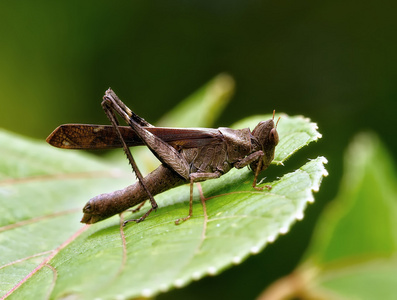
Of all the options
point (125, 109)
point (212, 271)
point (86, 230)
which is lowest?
point (212, 271)

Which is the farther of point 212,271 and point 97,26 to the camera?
point 97,26

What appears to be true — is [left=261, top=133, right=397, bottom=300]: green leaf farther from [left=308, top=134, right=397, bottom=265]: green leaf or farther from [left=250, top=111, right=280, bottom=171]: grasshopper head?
[left=250, top=111, right=280, bottom=171]: grasshopper head

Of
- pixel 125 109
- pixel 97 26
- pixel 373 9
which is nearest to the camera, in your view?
pixel 125 109

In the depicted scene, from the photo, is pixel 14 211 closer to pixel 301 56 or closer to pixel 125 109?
pixel 125 109

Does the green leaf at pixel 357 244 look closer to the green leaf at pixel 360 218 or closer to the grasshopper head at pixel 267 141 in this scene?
the green leaf at pixel 360 218

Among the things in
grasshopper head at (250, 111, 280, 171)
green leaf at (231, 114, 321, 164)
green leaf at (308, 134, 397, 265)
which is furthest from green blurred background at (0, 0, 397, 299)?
grasshopper head at (250, 111, 280, 171)

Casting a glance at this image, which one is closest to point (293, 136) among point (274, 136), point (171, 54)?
point (274, 136)

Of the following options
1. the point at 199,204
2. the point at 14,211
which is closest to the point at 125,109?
the point at 199,204
